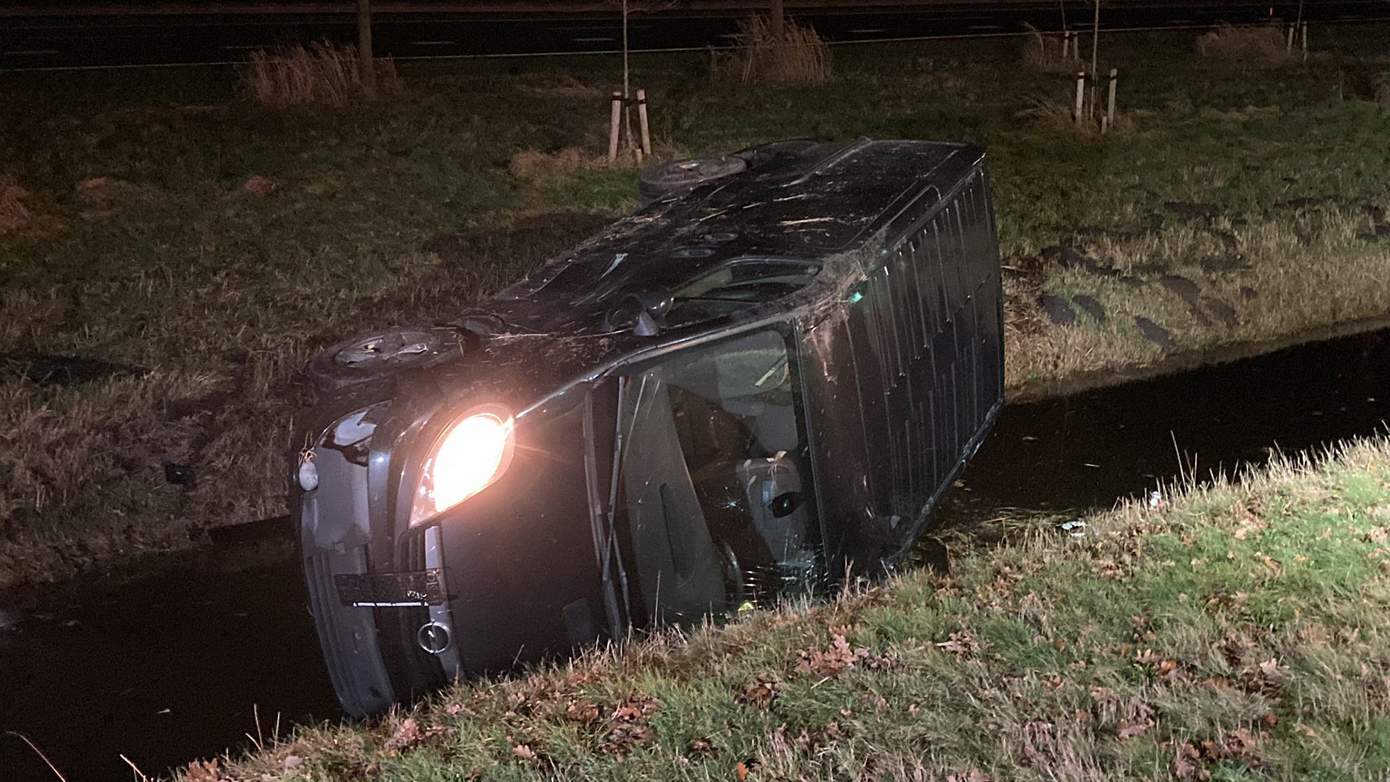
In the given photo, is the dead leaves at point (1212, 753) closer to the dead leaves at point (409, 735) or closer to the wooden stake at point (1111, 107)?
the dead leaves at point (409, 735)

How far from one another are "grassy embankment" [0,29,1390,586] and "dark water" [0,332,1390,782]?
54 cm

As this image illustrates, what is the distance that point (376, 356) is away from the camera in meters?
5.05

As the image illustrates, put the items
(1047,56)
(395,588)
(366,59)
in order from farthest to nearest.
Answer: (1047,56), (366,59), (395,588)

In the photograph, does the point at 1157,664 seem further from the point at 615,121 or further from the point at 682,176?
the point at 615,121

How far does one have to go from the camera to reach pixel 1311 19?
31625mm

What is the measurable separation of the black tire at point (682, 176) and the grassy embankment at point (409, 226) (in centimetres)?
266

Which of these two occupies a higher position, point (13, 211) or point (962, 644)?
point (13, 211)

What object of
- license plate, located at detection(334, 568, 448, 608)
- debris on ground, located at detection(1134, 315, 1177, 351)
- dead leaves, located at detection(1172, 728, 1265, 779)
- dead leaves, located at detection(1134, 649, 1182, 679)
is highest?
license plate, located at detection(334, 568, 448, 608)

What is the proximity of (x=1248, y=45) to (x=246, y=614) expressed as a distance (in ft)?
76.1

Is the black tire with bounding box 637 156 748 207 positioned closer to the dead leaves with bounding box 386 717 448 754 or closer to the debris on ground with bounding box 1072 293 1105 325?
the dead leaves with bounding box 386 717 448 754

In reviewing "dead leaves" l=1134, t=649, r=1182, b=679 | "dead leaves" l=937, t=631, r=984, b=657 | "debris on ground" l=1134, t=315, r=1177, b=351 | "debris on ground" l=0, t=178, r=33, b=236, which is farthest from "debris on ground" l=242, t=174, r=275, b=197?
"dead leaves" l=1134, t=649, r=1182, b=679

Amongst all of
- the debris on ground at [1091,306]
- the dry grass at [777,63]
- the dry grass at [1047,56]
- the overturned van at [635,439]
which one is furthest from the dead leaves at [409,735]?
the dry grass at [1047,56]

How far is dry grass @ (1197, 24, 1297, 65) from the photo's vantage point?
24328 mm

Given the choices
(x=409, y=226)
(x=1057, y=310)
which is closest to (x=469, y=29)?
(x=409, y=226)
